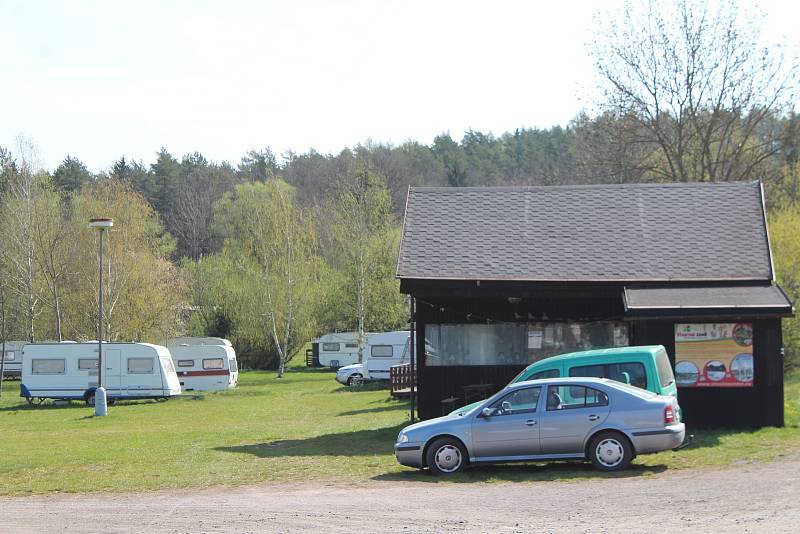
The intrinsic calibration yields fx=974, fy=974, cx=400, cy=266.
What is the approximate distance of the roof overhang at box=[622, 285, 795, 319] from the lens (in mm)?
18062

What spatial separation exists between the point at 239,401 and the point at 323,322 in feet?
86.7

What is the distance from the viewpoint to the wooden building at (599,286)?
18.7 meters

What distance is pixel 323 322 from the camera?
2594 inches

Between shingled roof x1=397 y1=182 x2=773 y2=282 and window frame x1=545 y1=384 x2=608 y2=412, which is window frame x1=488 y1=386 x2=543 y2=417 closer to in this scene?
window frame x1=545 y1=384 x2=608 y2=412

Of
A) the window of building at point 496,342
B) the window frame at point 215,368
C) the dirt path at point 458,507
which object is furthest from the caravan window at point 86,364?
the dirt path at point 458,507

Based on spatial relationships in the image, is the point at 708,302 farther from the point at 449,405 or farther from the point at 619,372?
the point at 449,405

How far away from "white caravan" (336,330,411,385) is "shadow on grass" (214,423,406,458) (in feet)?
79.3

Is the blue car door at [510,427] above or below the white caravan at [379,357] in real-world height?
below

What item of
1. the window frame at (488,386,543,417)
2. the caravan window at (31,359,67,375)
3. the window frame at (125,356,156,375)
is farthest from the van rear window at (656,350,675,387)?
the caravan window at (31,359,67,375)

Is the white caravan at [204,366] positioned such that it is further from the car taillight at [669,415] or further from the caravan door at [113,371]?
the car taillight at [669,415]

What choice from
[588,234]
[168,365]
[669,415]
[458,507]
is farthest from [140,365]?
[458,507]

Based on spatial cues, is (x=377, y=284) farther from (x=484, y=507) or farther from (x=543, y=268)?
(x=484, y=507)

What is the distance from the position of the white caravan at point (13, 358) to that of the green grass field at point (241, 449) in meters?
26.7

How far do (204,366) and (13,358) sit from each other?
2169 centimetres
